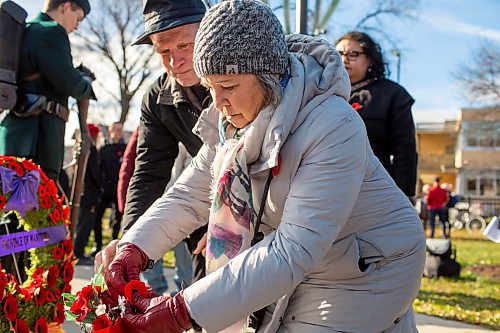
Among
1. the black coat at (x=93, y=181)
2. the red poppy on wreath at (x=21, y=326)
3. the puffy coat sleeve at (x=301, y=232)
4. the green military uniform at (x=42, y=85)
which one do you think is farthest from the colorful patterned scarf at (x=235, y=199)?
the black coat at (x=93, y=181)

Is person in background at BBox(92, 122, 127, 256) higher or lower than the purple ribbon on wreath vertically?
lower

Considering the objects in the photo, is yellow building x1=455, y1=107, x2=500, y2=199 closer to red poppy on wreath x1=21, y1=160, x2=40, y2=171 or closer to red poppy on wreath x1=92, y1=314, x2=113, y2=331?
red poppy on wreath x1=21, y1=160, x2=40, y2=171

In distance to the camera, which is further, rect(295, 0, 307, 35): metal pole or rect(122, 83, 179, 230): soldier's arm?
rect(295, 0, 307, 35): metal pole

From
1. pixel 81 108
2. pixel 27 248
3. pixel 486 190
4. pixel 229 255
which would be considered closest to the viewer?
pixel 229 255

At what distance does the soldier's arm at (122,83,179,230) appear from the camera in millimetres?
3012

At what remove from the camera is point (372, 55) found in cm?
434

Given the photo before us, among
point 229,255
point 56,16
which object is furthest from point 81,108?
point 229,255

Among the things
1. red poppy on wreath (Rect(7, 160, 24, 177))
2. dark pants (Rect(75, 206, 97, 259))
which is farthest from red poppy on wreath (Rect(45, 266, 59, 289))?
dark pants (Rect(75, 206, 97, 259))

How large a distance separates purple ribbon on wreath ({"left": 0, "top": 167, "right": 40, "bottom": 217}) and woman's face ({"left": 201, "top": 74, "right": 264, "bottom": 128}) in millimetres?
1710

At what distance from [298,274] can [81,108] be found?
3.35 meters

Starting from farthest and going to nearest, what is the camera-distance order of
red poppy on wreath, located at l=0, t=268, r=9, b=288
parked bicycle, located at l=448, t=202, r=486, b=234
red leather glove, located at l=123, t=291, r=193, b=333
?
parked bicycle, located at l=448, t=202, r=486, b=234, red poppy on wreath, located at l=0, t=268, r=9, b=288, red leather glove, located at l=123, t=291, r=193, b=333

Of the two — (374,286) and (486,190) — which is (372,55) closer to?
(374,286)

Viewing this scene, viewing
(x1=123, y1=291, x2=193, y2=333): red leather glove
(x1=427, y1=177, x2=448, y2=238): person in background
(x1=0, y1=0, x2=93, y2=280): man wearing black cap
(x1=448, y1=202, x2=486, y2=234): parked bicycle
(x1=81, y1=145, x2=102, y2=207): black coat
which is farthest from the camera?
(x1=448, y1=202, x2=486, y2=234): parked bicycle

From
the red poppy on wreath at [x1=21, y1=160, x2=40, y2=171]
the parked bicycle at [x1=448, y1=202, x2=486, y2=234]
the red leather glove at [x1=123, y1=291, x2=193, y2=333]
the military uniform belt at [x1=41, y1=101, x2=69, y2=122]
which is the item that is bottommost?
the parked bicycle at [x1=448, y1=202, x2=486, y2=234]
